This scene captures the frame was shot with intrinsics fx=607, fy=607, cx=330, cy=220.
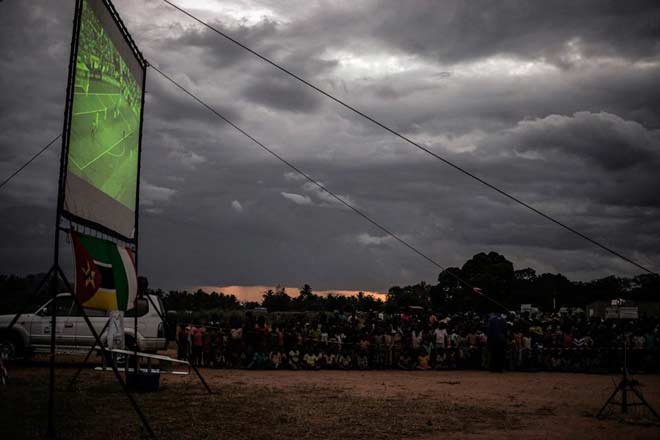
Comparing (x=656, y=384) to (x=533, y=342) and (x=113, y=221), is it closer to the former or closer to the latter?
(x=533, y=342)

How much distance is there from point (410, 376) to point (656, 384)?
671cm

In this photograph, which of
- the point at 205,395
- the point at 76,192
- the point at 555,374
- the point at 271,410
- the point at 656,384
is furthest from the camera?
the point at 555,374

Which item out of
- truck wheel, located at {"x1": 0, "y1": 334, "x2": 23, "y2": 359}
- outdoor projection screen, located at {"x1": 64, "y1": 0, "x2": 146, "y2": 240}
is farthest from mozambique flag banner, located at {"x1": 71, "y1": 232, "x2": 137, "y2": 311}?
truck wheel, located at {"x1": 0, "y1": 334, "x2": 23, "y2": 359}

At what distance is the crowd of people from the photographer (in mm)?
19922

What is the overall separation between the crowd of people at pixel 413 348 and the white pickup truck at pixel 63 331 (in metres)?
2.00

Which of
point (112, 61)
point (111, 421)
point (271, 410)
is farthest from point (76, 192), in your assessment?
point (271, 410)

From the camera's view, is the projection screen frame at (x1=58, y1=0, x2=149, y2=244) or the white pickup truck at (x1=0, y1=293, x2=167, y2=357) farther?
the white pickup truck at (x1=0, y1=293, x2=167, y2=357)

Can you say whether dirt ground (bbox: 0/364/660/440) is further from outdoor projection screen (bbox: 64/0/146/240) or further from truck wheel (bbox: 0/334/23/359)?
outdoor projection screen (bbox: 64/0/146/240)

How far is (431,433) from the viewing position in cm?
917

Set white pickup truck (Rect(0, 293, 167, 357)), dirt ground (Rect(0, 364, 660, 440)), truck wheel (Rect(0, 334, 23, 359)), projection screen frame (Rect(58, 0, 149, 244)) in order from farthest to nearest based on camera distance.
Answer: white pickup truck (Rect(0, 293, 167, 357)), truck wheel (Rect(0, 334, 23, 359)), dirt ground (Rect(0, 364, 660, 440)), projection screen frame (Rect(58, 0, 149, 244))

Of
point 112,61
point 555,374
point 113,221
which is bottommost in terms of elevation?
point 555,374

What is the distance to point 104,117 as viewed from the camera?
402 inches

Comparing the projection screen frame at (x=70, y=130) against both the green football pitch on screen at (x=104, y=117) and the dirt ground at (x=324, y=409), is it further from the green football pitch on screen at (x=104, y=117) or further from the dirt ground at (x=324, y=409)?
the dirt ground at (x=324, y=409)

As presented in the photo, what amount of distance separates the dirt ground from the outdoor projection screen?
3.22 metres
